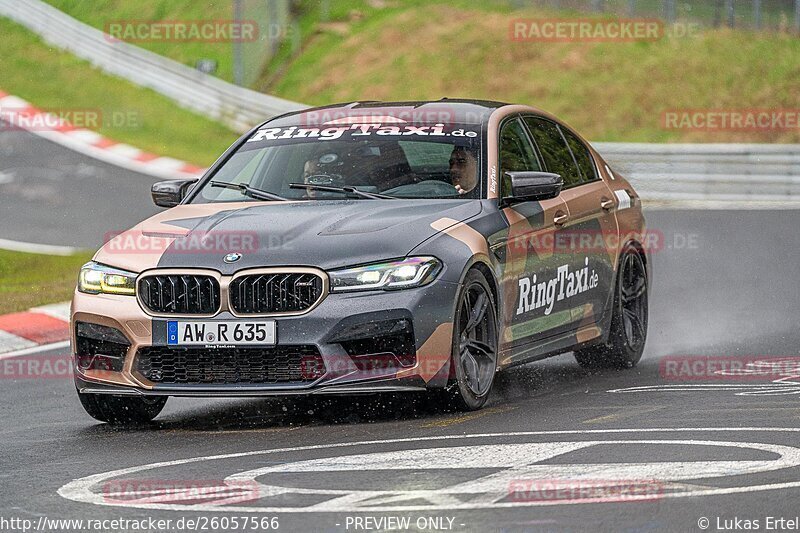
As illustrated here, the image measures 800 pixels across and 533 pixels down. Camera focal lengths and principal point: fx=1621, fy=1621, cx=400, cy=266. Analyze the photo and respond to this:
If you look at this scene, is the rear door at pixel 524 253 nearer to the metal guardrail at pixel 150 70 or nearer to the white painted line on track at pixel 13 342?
the white painted line on track at pixel 13 342

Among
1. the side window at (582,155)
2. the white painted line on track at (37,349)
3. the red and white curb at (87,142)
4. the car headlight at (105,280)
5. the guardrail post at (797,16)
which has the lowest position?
the white painted line on track at (37,349)

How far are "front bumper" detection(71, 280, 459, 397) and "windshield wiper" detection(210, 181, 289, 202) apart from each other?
1.18 m

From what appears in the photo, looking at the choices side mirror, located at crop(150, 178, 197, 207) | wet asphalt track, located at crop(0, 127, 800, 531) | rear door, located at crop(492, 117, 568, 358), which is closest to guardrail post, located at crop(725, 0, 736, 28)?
wet asphalt track, located at crop(0, 127, 800, 531)

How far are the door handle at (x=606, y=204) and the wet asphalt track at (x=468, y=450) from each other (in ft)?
3.27

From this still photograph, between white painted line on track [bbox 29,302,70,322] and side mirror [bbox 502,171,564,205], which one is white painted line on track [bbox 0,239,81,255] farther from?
side mirror [bbox 502,171,564,205]

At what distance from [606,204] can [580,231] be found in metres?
0.56

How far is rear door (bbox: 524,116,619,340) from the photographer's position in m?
9.01

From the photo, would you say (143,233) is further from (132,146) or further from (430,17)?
(430,17)

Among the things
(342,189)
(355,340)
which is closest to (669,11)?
(342,189)

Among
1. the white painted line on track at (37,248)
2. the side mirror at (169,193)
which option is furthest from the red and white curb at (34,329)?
the white painted line on track at (37,248)

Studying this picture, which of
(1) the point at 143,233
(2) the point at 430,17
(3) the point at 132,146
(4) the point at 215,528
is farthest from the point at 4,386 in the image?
(2) the point at 430,17

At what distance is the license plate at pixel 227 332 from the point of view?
7.29m

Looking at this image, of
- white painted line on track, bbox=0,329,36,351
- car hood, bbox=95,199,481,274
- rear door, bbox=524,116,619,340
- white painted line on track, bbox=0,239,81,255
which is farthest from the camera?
white painted line on track, bbox=0,239,81,255

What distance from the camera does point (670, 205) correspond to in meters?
23.0
